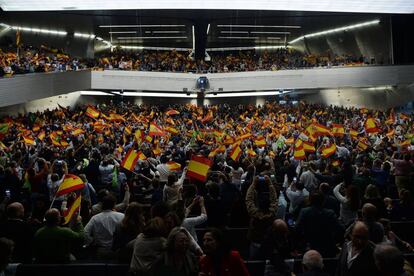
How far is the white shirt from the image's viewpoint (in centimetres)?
A: 604

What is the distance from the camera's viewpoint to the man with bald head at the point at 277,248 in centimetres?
493

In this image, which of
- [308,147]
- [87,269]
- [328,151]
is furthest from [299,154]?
[87,269]

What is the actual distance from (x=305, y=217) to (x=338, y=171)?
15.3 ft

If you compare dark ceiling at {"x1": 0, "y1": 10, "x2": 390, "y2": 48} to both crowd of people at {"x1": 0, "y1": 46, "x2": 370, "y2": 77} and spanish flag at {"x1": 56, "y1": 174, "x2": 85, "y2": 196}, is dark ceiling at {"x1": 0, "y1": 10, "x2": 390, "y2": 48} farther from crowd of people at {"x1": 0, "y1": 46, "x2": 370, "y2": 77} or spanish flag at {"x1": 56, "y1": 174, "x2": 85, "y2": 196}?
spanish flag at {"x1": 56, "y1": 174, "x2": 85, "y2": 196}

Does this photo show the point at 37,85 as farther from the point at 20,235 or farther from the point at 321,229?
the point at 321,229

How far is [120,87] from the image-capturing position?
43.4 metres

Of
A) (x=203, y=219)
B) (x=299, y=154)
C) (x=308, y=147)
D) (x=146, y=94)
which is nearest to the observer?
(x=203, y=219)

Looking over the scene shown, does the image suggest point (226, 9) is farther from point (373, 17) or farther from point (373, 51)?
point (373, 51)

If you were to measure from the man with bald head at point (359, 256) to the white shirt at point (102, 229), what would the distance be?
2805 mm

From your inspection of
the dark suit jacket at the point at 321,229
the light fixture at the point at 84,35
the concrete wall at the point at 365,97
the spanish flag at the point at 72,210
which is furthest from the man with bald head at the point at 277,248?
the light fixture at the point at 84,35

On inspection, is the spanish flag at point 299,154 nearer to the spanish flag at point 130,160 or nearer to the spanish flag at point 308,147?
the spanish flag at point 308,147

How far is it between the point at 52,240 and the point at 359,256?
3295 mm

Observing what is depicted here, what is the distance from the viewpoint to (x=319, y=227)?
5801 millimetres

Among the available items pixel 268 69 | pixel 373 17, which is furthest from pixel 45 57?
pixel 373 17
